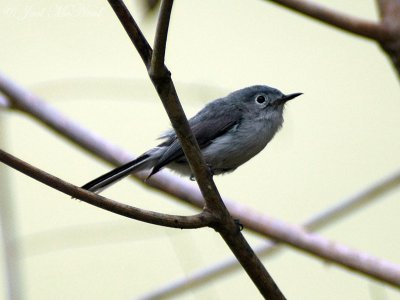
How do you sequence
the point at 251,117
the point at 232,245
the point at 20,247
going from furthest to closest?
the point at 251,117 → the point at 20,247 → the point at 232,245

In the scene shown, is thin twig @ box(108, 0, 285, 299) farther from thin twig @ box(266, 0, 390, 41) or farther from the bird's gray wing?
the bird's gray wing

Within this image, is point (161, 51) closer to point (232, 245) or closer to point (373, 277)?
point (232, 245)

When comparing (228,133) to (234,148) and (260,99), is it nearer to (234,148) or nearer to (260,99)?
(234,148)

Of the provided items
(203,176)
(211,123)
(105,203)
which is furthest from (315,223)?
(105,203)

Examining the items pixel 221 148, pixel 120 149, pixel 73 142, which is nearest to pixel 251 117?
pixel 221 148

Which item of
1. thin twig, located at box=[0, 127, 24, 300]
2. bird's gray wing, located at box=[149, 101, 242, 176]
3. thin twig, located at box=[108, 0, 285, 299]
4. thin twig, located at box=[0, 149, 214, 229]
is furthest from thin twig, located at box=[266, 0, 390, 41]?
thin twig, located at box=[0, 127, 24, 300]

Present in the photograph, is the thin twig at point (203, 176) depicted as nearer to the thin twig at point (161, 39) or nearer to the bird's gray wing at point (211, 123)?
the thin twig at point (161, 39)
